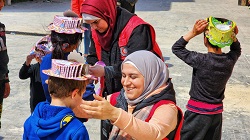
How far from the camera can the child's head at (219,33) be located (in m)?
4.07

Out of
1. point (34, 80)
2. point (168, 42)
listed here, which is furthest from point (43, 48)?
point (168, 42)

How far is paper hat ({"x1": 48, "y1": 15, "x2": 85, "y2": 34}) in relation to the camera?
3899mm

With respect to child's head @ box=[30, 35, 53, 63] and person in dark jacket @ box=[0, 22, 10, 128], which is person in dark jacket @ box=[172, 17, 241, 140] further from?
person in dark jacket @ box=[0, 22, 10, 128]

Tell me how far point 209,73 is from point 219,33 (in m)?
0.37

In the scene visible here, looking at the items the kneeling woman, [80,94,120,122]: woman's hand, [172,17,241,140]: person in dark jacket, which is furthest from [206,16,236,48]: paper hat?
[80,94,120,122]: woman's hand

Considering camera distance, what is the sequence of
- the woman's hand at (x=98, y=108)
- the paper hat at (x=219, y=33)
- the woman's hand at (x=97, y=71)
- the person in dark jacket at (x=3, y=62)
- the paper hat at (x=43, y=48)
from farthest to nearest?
the person in dark jacket at (x=3, y=62)
the paper hat at (x=219, y=33)
the paper hat at (x=43, y=48)
the woman's hand at (x=97, y=71)
the woman's hand at (x=98, y=108)

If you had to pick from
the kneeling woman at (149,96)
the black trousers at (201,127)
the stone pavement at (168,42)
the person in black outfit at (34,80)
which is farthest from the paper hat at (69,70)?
the stone pavement at (168,42)

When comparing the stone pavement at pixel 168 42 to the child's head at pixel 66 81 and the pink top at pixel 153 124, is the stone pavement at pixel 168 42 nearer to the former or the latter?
the child's head at pixel 66 81

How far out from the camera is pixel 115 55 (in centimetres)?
392

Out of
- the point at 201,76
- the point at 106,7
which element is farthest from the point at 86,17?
the point at 201,76

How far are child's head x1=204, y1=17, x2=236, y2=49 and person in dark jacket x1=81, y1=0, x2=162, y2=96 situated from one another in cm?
58

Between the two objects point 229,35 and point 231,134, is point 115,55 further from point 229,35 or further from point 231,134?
point 231,134

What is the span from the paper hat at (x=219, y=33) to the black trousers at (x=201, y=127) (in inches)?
27.4

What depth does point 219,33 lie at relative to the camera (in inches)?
160
